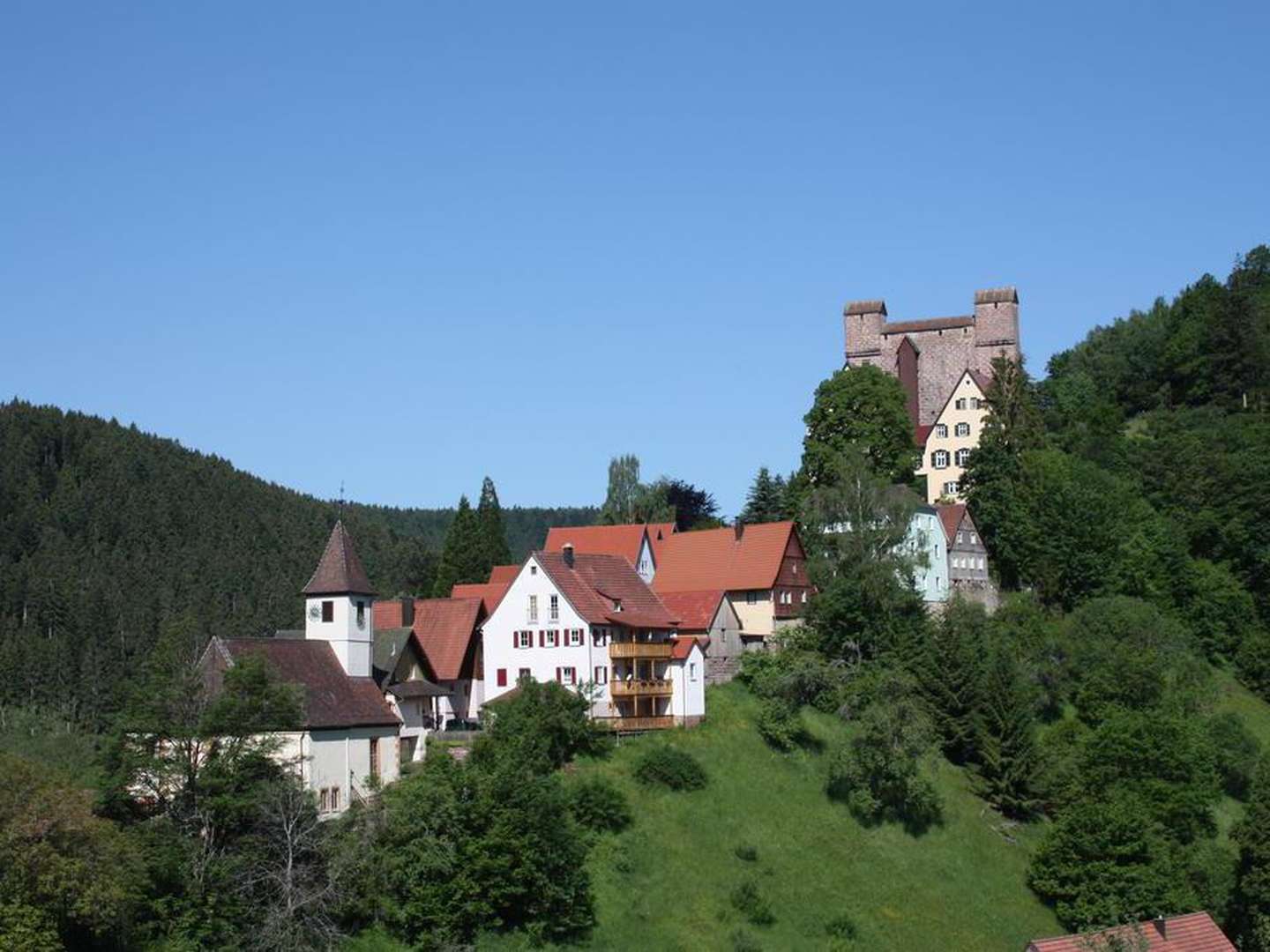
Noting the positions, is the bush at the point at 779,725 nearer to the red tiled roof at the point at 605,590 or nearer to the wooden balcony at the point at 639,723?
the wooden balcony at the point at 639,723

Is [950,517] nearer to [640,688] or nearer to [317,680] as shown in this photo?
[640,688]

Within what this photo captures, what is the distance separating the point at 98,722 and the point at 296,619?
33.4 metres

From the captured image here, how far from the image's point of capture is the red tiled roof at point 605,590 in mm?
59781

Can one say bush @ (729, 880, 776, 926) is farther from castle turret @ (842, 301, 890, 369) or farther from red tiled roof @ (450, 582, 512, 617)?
castle turret @ (842, 301, 890, 369)

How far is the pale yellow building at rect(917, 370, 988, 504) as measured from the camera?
93.1 metres

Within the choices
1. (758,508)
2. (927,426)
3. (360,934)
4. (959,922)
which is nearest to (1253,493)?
(927,426)

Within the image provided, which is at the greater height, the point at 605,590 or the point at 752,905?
the point at 605,590

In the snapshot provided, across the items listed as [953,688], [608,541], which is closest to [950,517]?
[608,541]

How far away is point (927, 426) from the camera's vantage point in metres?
99.2

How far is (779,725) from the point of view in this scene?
59906 millimetres

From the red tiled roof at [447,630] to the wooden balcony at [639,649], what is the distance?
6.37 meters

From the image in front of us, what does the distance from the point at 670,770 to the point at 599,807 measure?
4.61 meters

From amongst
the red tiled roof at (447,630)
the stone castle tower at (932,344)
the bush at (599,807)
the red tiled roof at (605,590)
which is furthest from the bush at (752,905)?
the stone castle tower at (932,344)

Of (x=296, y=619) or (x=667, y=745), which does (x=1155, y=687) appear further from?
(x=296, y=619)
